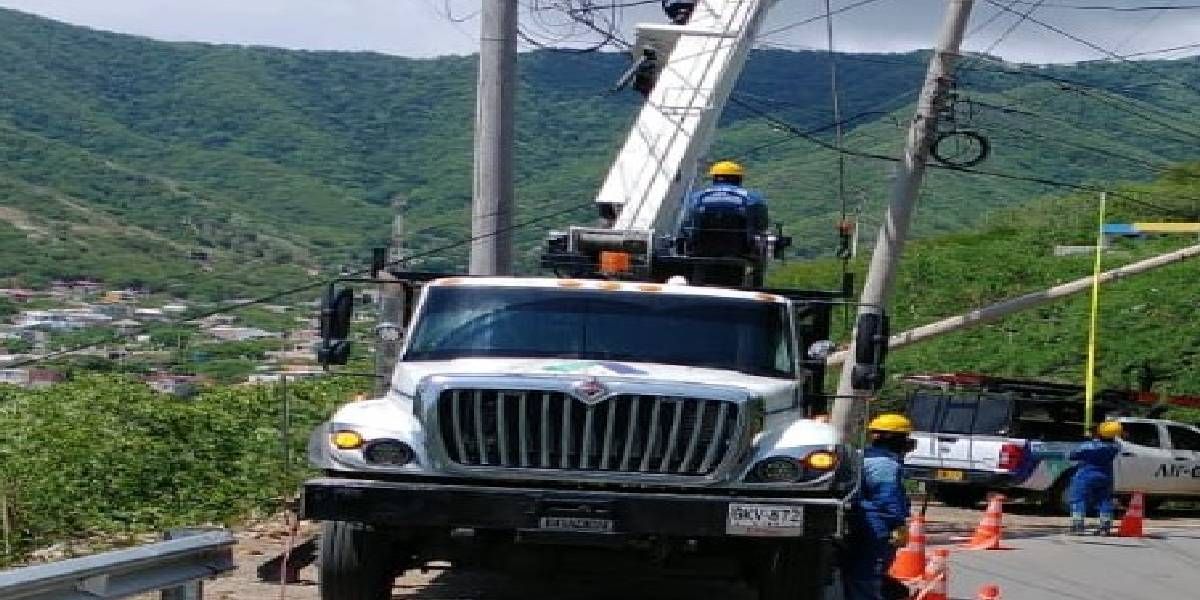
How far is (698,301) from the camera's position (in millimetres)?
11398

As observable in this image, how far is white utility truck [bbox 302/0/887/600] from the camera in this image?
9844mm

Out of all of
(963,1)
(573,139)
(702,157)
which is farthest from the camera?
(573,139)

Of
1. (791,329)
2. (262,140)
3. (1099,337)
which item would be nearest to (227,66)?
(262,140)

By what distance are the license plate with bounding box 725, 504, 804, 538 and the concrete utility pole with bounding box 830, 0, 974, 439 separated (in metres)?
10.2

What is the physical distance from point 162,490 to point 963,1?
32.2 ft

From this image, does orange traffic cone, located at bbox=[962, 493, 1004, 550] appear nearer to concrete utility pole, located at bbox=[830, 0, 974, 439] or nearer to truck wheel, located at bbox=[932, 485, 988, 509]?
concrete utility pole, located at bbox=[830, 0, 974, 439]

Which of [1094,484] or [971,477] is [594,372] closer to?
[1094,484]

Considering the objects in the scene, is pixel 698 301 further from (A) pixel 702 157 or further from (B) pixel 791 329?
(A) pixel 702 157

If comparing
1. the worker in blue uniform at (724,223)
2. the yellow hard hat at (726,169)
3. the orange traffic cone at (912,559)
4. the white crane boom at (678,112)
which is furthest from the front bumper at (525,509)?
the white crane boom at (678,112)

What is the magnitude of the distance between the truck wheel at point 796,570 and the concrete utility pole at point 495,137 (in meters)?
7.06

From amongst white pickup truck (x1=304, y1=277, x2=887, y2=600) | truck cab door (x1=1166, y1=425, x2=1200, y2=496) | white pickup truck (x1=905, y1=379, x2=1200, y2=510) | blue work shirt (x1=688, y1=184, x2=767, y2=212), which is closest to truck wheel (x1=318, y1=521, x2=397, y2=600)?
white pickup truck (x1=304, y1=277, x2=887, y2=600)

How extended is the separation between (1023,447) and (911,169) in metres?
5.46

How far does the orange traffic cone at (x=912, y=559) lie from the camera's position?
14344 millimetres

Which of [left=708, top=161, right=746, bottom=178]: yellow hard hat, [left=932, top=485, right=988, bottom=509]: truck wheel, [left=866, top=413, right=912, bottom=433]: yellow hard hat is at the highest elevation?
[left=708, top=161, right=746, bottom=178]: yellow hard hat
